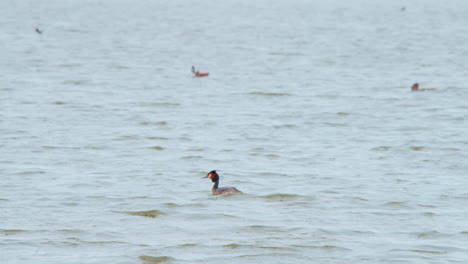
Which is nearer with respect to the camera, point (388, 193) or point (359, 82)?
point (388, 193)

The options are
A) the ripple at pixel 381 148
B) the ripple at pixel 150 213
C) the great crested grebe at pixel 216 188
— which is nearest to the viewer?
the ripple at pixel 150 213

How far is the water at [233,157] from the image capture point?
38.8ft

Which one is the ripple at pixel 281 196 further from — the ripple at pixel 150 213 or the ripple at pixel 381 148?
the ripple at pixel 381 148

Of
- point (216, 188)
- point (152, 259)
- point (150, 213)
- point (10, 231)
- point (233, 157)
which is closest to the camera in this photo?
point (152, 259)

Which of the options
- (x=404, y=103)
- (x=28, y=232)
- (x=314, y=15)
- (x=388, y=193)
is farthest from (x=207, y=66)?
(x=314, y=15)

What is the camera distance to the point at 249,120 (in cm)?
2303

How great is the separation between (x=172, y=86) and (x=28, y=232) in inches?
706

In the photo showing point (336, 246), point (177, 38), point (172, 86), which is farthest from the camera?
point (177, 38)

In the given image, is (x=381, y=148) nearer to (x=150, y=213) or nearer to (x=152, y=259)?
(x=150, y=213)

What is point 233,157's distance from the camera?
18.1m

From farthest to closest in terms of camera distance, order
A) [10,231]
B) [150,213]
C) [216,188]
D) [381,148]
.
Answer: [381,148], [216,188], [150,213], [10,231]

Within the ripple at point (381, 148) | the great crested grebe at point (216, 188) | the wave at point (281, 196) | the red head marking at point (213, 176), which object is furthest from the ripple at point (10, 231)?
the ripple at point (381, 148)

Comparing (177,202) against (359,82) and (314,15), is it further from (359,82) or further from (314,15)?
(314,15)

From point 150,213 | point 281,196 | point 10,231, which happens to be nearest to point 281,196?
point 281,196
